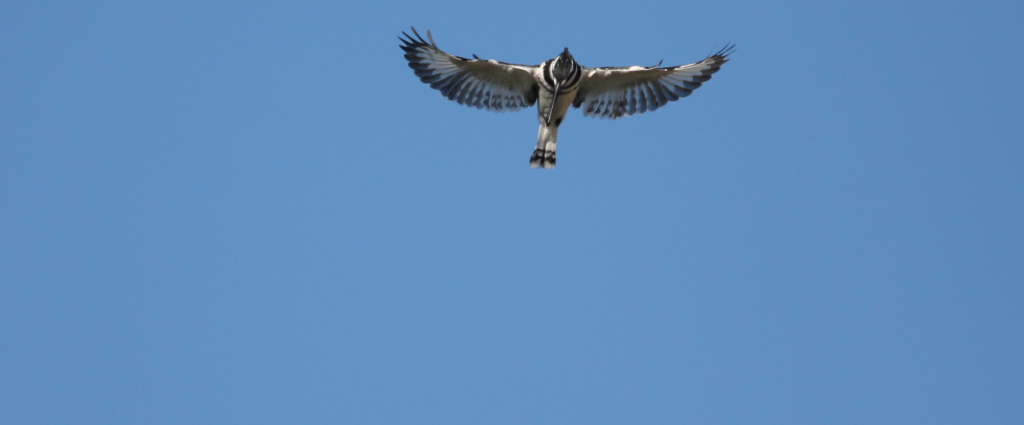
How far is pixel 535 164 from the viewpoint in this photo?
15.0 m

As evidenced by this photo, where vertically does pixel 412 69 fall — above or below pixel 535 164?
above

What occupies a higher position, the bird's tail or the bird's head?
the bird's head

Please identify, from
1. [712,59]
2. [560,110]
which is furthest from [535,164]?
[712,59]

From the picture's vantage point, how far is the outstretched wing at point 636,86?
14.7 metres

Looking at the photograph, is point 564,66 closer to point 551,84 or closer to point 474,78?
point 551,84

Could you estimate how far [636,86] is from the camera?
15.3m

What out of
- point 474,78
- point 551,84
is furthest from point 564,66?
point 474,78

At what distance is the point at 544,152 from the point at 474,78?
148 cm

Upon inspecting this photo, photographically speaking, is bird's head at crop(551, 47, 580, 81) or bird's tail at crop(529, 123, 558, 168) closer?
bird's head at crop(551, 47, 580, 81)

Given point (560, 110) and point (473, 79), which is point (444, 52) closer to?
point (473, 79)

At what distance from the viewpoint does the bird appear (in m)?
14.6

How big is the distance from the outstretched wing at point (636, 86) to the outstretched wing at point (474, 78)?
33.1 inches

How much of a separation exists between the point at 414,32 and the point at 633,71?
3078 millimetres

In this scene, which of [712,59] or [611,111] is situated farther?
[611,111]
